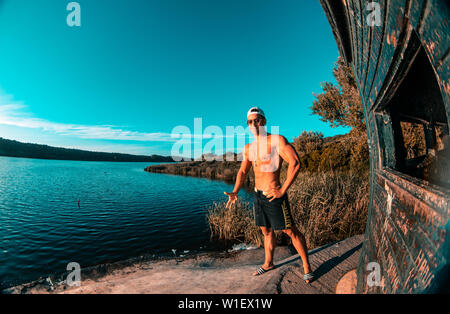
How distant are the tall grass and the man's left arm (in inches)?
135

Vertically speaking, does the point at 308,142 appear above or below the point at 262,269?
above

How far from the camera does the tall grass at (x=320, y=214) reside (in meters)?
5.26

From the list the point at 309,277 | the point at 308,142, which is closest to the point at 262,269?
the point at 309,277

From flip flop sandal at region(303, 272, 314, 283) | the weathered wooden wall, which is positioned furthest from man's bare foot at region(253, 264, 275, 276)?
the weathered wooden wall

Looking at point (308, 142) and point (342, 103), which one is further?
point (308, 142)

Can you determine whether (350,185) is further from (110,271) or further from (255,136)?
(110,271)

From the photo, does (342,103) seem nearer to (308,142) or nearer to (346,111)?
(346,111)

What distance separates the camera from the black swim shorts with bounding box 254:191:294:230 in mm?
2566

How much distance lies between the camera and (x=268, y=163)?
2.71 meters

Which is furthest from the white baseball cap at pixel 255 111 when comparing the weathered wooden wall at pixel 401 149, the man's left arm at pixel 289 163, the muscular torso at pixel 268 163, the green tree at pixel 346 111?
the green tree at pixel 346 111

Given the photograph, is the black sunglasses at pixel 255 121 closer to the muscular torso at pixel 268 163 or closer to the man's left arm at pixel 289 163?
the muscular torso at pixel 268 163

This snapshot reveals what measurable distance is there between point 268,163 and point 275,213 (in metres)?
0.72

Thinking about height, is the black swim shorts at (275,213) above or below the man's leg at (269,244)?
above
